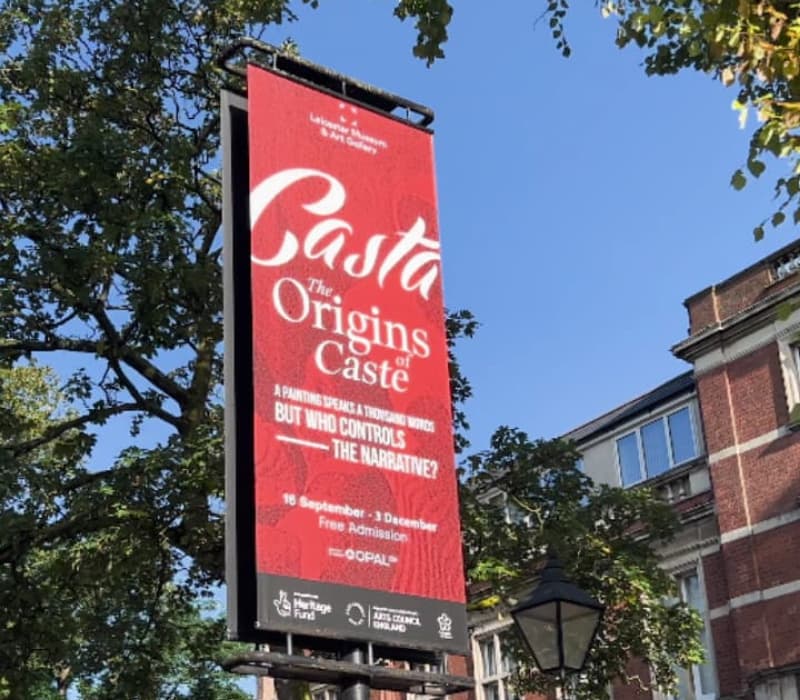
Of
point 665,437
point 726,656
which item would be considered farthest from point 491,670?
point 726,656

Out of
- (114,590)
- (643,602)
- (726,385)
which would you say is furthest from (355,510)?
(726,385)

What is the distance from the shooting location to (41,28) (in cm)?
1875

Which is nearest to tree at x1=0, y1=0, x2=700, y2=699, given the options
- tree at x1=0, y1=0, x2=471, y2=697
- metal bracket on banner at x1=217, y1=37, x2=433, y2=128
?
tree at x1=0, y1=0, x2=471, y2=697

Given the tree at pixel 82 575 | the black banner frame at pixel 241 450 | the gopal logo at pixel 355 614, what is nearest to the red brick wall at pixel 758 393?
the tree at pixel 82 575

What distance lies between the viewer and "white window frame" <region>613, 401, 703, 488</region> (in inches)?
1039

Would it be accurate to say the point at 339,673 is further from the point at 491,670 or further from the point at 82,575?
the point at 491,670

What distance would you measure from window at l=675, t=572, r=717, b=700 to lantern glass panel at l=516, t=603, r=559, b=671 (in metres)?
14.2

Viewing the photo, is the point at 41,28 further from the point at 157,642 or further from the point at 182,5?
the point at 157,642

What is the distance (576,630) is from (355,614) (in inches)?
121

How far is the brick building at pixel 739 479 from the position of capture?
2314 cm

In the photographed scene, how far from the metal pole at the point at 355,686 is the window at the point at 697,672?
17.0 m

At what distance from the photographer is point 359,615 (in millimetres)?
8344

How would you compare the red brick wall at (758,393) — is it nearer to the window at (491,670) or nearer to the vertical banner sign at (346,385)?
the window at (491,670)

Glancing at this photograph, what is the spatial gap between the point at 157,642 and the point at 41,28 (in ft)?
29.8
